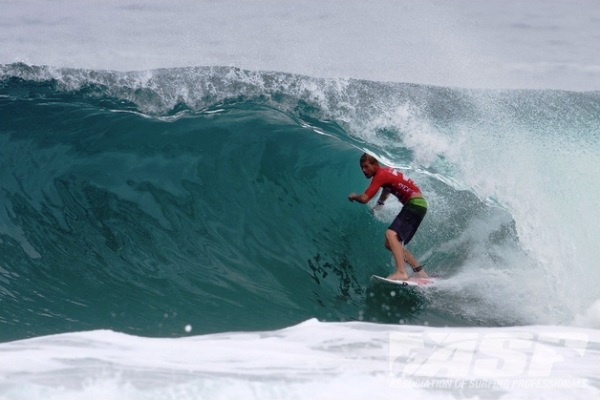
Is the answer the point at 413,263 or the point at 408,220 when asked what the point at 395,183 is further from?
the point at 413,263

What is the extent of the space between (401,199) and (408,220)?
26 centimetres

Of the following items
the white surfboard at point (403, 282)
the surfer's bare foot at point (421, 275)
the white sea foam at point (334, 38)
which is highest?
the white sea foam at point (334, 38)

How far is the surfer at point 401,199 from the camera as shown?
707 centimetres

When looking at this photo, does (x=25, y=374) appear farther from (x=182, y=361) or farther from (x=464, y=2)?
(x=464, y=2)

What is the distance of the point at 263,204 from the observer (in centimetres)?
817

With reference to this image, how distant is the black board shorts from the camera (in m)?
7.16

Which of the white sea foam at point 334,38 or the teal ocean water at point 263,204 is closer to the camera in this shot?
the teal ocean water at point 263,204

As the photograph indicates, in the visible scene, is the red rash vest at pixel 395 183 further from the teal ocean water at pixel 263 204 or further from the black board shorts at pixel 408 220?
the teal ocean water at pixel 263 204

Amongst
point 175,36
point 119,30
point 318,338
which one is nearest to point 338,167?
point 175,36

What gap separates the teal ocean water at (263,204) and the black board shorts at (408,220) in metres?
0.58

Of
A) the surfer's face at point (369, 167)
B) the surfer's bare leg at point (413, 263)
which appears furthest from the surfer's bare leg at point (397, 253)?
the surfer's face at point (369, 167)

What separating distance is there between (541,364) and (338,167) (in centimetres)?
508

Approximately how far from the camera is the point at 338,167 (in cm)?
907

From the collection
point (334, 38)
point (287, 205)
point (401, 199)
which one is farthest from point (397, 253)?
point (334, 38)
